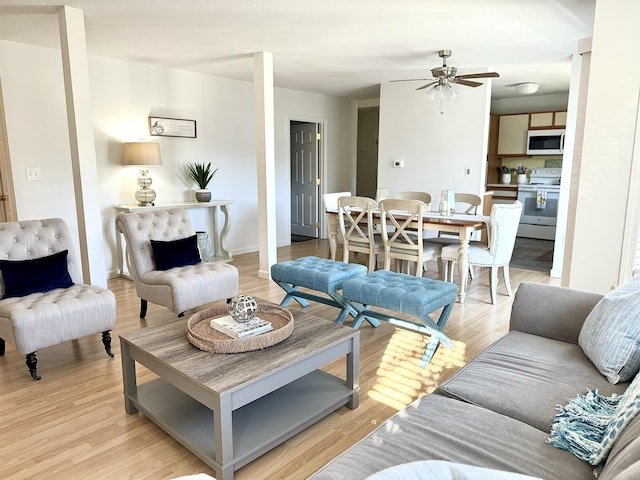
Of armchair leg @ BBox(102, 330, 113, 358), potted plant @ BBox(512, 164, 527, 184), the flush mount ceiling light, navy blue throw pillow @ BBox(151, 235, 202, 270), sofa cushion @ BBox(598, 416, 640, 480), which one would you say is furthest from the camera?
potted plant @ BBox(512, 164, 527, 184)

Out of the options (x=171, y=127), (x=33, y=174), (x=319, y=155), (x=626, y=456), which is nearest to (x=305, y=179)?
(x=319, y=155)

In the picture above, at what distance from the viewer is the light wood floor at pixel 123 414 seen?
188 centimetres

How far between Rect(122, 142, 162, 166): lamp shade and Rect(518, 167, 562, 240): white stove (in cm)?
587

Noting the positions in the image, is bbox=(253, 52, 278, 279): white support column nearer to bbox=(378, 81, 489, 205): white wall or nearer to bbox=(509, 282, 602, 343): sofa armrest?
bbox=(378, 81, 489, 205): white wall

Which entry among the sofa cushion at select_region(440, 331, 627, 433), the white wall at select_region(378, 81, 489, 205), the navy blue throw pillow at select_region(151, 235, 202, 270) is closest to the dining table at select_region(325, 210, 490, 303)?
the white wall at select_region(378, 81, 489, 205)

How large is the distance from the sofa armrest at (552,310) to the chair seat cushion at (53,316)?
2.48 meters

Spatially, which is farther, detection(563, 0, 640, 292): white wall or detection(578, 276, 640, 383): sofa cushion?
detection(563, 0, 640, 292): white wall

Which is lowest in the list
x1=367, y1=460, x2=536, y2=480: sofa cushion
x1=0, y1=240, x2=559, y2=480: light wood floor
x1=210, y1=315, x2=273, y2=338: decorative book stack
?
x1=0, y1=240, x2=559, y2=480: light wood floor

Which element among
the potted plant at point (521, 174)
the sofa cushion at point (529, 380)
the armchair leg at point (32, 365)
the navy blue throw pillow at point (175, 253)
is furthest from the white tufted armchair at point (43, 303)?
the potted plant at point (521, 174)

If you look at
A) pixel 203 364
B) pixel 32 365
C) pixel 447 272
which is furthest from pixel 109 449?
pixel 447 272

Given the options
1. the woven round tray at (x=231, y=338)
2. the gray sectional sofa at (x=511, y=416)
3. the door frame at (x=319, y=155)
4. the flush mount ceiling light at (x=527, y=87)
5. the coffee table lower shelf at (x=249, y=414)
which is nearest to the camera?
the gray sectional sofa at (x=511, y=416)

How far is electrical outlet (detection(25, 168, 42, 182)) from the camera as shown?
4275 mm

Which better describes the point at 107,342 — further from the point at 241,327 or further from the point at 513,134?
the point at 513,134

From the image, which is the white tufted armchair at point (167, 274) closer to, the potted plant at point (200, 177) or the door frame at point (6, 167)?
the door frame at point (6, 167)
